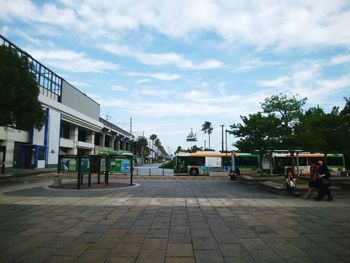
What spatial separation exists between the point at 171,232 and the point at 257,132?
1975 centimetres

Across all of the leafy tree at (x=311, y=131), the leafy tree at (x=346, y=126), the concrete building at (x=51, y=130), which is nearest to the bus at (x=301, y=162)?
the leafy tree at (x=311, y=131)

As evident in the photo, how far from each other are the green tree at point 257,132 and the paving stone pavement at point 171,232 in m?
12.6

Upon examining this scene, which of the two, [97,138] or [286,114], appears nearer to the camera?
[286,114]

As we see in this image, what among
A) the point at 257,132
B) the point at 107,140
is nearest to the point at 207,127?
the point at 107,140

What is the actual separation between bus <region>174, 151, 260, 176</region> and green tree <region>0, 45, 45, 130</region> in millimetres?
17664

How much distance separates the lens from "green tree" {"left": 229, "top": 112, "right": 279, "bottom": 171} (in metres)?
23.2

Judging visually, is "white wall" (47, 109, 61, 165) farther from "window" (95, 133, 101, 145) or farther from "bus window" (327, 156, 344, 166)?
"bus window" (327, 156, 344, 166)

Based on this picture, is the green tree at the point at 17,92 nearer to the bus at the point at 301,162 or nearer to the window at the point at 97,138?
the bus at the point at 301,162

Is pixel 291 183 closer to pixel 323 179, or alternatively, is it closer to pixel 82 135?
pixel 323 179

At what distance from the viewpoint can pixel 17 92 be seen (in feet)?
70.1

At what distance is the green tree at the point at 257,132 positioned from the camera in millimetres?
23172

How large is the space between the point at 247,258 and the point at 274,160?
34.3 m

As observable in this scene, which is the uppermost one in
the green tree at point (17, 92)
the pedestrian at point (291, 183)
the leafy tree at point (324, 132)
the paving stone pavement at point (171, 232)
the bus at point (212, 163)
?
the green tree at point (17, 92)

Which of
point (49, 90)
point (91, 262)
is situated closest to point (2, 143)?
point (49, 90)
